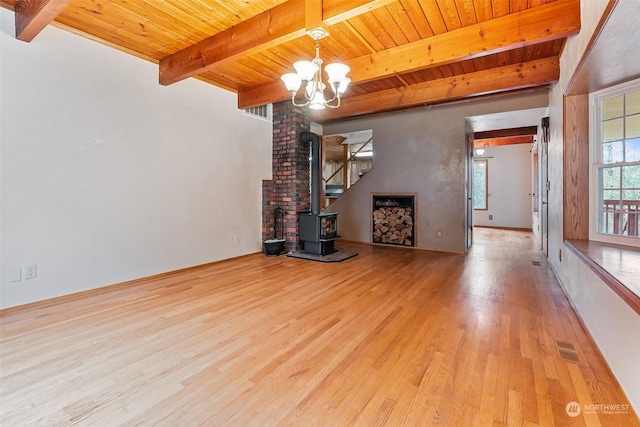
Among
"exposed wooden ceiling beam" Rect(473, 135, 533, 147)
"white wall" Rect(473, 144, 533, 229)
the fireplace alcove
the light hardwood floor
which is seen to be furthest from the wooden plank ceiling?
"white wall" Rect(473, 144, 533, 229)

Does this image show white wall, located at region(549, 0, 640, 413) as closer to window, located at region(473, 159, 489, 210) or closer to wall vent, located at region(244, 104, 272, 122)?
wall vent, located at region(244, 104, 272, 122)

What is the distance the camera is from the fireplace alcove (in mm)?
5641

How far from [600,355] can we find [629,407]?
518 millimetres

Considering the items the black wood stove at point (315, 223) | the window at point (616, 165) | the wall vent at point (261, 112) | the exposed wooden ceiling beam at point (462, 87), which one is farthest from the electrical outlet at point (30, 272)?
the window at point (616, 165)

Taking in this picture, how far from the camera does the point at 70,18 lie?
2.76 metres

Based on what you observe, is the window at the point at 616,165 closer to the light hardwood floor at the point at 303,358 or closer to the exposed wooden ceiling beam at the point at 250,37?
the light hardwood floor at the point at 303,358

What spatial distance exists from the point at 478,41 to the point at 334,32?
1.46 metres

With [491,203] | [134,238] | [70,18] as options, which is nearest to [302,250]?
[134,238]

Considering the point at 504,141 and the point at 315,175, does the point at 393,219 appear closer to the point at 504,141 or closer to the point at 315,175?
the point at 315,175

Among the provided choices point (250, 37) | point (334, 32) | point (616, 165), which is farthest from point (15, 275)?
point (616, 165)

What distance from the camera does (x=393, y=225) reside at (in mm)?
5832

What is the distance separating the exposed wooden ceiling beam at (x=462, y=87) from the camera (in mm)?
3777

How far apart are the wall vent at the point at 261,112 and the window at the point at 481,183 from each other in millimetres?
7084

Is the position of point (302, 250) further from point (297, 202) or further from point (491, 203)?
point (491, 203)
